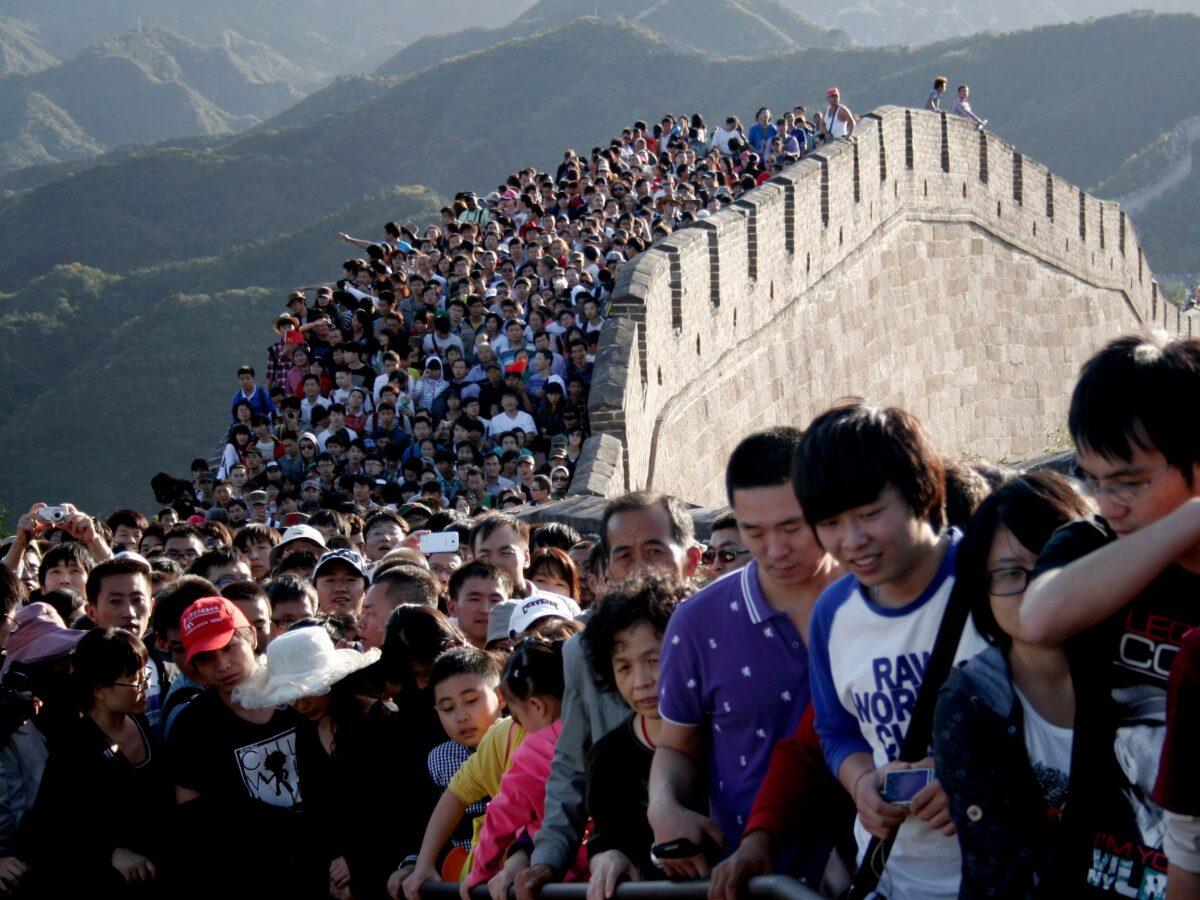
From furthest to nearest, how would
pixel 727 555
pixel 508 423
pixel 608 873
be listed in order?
pixel 508 423
pixel 727 555
pixel 608 873

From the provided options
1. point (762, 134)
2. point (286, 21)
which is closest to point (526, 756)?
point (762, 134)

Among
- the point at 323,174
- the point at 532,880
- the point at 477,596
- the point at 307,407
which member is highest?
the point at 323,174

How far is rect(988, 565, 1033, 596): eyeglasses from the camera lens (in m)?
2.35

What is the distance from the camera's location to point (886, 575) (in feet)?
8.38

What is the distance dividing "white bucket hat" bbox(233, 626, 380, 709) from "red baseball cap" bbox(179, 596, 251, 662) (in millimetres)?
149

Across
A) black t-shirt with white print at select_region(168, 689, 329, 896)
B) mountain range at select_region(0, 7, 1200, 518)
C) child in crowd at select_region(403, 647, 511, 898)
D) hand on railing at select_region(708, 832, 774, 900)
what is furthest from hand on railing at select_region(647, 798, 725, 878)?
mountain range at select_region(0, 7, 1200, 518)

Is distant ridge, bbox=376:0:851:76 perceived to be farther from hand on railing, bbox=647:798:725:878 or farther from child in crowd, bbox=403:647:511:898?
hand on railing, bbox=647:798:725:878

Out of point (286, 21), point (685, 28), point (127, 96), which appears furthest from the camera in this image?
point (286, 21)

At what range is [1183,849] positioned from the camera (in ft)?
6.67

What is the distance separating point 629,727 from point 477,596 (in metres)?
1.85

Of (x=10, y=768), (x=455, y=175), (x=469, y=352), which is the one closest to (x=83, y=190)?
(x=455, y=175)

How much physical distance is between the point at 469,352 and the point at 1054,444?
36.9ft

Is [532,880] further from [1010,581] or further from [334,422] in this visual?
[334,422]

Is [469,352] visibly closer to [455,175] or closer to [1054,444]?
[1054,444]
